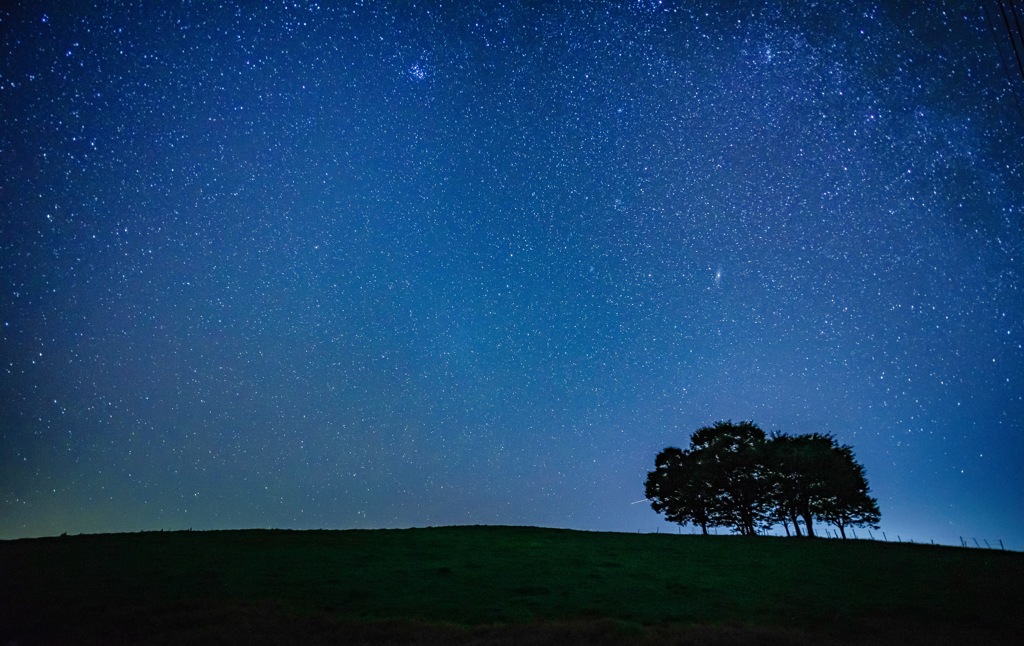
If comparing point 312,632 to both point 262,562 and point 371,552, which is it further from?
point 371,552

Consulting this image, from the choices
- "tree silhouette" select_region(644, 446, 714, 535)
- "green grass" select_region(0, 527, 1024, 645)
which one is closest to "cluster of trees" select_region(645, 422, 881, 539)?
"tree silhouette" select_region(644, 446, 714, 535)

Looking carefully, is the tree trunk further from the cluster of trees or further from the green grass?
the green grass

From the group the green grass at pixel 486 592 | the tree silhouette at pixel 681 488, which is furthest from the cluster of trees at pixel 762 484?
the green grass at pixel 486 592

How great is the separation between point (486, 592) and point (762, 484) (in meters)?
45.4

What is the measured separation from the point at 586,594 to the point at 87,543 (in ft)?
102

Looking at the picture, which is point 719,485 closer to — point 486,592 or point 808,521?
point 808,521

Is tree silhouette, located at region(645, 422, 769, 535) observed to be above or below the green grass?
above

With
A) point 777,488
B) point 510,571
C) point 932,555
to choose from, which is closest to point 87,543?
point 510,571

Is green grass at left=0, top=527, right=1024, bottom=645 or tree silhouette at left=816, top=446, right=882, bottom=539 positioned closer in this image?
green grass at left=0, top=527, right=1024, bottom=645

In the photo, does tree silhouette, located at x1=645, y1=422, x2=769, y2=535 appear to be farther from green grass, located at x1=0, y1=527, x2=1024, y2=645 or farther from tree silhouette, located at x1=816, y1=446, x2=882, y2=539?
green grass, located at x1=0, y1=527, x2=1024, y2=645

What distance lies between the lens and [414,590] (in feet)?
77.9

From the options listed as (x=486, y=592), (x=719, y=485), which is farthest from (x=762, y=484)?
Result: (x=486, y=592)

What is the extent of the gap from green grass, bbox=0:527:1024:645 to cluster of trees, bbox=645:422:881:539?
1917 cm

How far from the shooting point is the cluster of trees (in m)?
57.1
